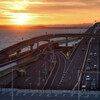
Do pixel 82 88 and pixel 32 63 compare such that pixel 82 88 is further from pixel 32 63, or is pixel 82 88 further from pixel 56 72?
pixel 32 63

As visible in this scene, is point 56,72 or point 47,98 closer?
point 47,98

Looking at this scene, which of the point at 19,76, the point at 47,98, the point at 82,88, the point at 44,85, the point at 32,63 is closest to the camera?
the point at 47,98

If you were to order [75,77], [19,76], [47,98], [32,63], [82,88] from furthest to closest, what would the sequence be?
[32,63] → [19,76] → [75,77] → [82,88] → [47,98]

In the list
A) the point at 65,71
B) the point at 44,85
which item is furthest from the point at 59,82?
the point at 65,71

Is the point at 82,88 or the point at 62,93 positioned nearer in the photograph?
the point at 62,93

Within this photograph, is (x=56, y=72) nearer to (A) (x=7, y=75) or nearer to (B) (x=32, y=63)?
(A) (x=7, y=75)

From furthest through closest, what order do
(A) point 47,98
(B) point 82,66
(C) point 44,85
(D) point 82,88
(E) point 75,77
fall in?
(B) point 82,66 < (E) point 75,77 < (C) point 44,85 < (D) point 82,88 < (A) point 47,98

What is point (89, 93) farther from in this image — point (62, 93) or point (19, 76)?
point (19, 76)

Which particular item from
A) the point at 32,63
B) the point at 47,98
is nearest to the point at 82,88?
the point at 47,98

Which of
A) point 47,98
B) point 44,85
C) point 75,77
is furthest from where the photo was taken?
point 75,77
